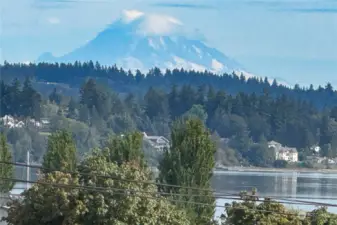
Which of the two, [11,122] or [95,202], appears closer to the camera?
[95,202]

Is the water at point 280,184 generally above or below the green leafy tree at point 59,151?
below

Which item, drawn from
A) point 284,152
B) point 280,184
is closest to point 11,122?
point 284,152

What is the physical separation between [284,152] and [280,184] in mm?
44803

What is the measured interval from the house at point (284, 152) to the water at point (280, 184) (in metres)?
7.76

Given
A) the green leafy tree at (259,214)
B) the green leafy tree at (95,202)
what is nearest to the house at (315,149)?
the green leafy tree at (259,214)

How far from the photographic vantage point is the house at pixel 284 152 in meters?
152

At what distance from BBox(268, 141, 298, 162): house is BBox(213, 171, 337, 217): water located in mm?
7755

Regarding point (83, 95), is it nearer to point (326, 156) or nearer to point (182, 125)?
point (326, 156)

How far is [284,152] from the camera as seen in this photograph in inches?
6009

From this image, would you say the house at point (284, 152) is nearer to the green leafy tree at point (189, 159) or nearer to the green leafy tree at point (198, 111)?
the green leafy tree at point (198, 111)

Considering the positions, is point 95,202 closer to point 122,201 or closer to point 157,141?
point 122,201

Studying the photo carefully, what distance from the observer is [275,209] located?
1319 inches

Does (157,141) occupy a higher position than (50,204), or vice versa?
(157,141)

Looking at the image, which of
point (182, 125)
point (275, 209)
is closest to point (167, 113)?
point (182, 125)
